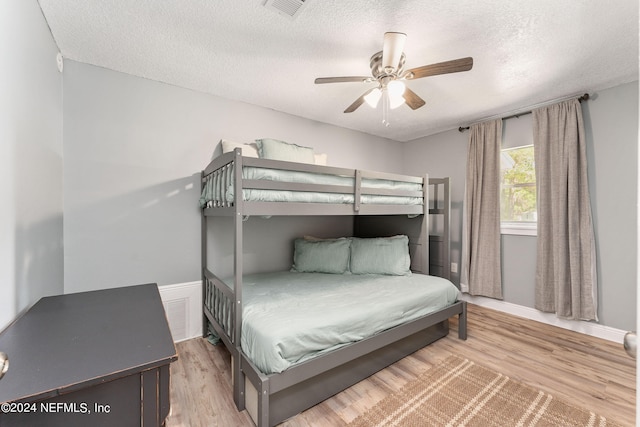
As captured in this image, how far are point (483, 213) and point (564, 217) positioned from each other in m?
0.71

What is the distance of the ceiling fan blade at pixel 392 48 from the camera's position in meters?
1.47

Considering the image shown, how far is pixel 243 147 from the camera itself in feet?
8.32

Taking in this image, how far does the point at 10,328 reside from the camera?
963mm

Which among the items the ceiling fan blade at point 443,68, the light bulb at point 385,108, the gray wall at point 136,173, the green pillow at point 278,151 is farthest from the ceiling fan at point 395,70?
the gray wall at point 136,173

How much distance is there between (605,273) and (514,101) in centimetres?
180

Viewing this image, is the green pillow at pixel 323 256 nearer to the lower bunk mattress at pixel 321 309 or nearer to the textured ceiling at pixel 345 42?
the lower bunk mattress at pixel 321 309

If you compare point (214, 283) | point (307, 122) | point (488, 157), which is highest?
point (307, 122)

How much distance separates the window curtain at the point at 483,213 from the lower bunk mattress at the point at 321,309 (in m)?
0.97

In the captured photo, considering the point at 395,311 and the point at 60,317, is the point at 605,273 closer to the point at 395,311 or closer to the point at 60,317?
the point at 395,311

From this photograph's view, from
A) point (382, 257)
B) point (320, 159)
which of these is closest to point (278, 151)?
point (320, 159)

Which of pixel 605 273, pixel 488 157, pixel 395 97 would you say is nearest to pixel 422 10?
pixel 395 97

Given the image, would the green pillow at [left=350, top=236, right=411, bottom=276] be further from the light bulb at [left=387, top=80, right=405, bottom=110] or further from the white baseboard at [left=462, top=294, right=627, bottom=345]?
the light bulb at [left=387, top=80, right=405, bottom=110]

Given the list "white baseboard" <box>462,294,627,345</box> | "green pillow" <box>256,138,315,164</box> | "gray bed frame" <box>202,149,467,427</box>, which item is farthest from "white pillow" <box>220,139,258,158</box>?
"white baseboard" <box>462,294,627,345</box>

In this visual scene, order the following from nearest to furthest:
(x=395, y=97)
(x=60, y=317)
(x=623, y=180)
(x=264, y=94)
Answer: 1. (x=60, y=317)
2. (x=395, y=97)
3. (x=623, y=180)
4. (x=264, y=94)
